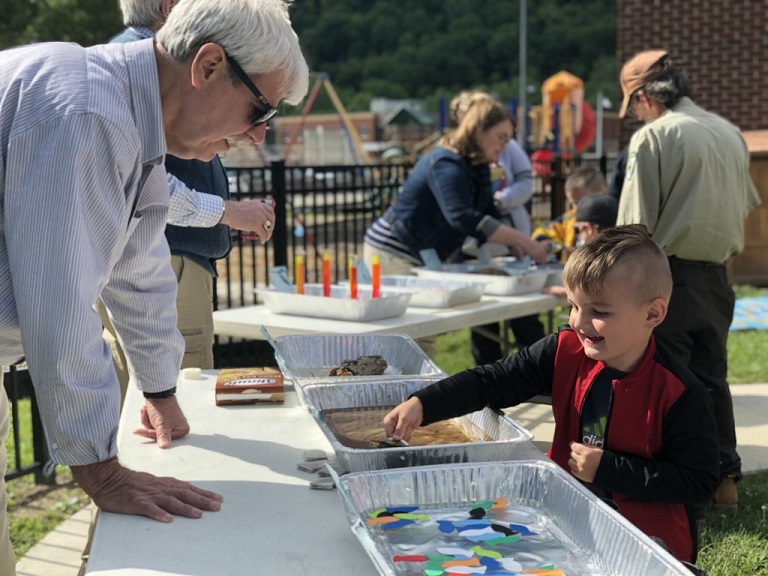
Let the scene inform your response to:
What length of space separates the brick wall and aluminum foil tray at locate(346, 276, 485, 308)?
8930 millimetres

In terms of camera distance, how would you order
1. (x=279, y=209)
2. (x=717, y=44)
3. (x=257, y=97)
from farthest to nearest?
1. (x=717, y=44)
2. (x=279, y=209)
3. (x=257, y=97)

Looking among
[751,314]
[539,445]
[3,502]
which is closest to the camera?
[3,502]

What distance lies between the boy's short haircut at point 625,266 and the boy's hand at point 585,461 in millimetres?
308

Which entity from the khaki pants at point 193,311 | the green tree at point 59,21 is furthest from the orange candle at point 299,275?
the green tree at point 59,21

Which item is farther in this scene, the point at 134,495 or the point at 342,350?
the point at 342,350

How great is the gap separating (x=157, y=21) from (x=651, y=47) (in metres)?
10.8

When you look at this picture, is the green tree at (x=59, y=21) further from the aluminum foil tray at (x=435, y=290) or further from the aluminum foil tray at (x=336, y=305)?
the aluminum foil tray at (x=336, y=305)

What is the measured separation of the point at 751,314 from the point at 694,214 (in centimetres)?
504

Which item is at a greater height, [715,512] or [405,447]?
[405,447]

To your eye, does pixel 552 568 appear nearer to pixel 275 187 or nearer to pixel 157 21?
pixel 157 21

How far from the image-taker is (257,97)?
166 cm

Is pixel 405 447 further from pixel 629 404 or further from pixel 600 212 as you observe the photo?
pixel 600 212

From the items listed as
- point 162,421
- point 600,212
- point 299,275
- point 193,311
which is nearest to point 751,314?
point 600,212

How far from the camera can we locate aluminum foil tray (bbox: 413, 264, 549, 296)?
413 centimetres
